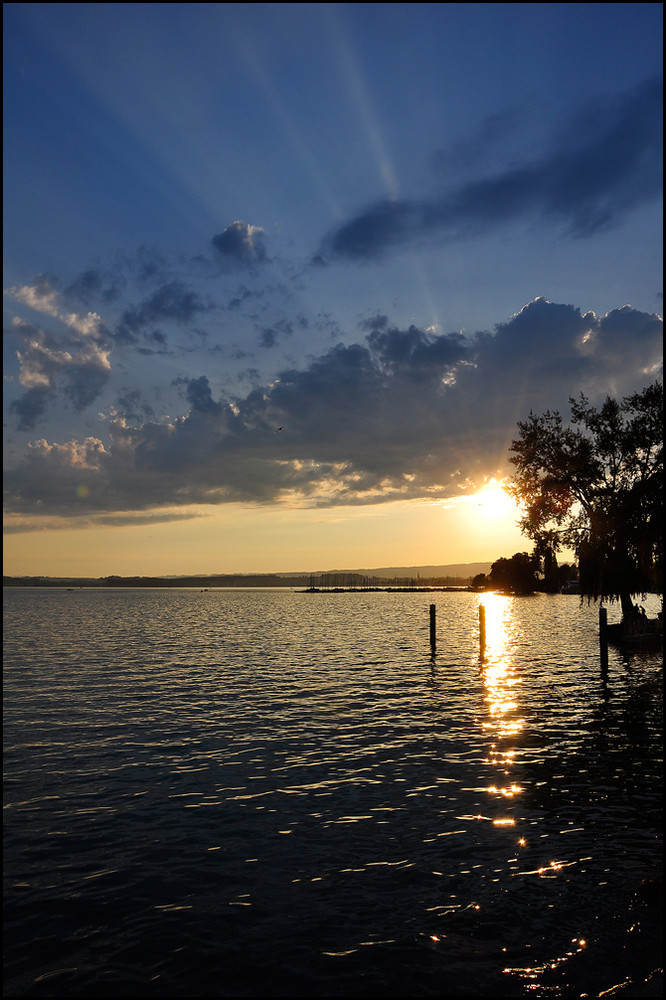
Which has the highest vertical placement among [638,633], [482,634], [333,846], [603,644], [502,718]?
[333,846]

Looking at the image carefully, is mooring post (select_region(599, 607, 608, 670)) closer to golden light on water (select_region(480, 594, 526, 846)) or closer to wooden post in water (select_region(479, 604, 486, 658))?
golden light on water (select_region(480, 594, 526, 846))

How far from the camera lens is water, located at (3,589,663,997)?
28.9ft

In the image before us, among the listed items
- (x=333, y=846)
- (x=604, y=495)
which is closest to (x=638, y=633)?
(x=604, y=495)

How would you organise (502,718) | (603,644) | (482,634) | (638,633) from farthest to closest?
1. (638,633)
2. (482,634)
3. (603,644)
4. (502,718)

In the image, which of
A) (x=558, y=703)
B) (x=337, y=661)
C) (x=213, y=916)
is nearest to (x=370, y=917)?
(x=213, y=916)

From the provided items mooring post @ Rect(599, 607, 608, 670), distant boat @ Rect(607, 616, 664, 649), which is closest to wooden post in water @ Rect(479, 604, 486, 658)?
mooring post @ Rect(599, 607, 608, 670)

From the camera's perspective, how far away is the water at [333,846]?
8797 mm

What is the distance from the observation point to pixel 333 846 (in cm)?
1267

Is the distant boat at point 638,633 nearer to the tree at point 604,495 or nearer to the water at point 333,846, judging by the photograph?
the tree at point 604,495

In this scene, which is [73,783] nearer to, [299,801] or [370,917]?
[299,801]

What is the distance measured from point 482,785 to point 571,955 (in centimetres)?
757

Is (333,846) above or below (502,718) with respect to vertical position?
above

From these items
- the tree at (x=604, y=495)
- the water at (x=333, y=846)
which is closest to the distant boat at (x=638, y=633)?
the tree at (x=604, y=495)

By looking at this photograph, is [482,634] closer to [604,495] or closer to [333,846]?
[604,495]
